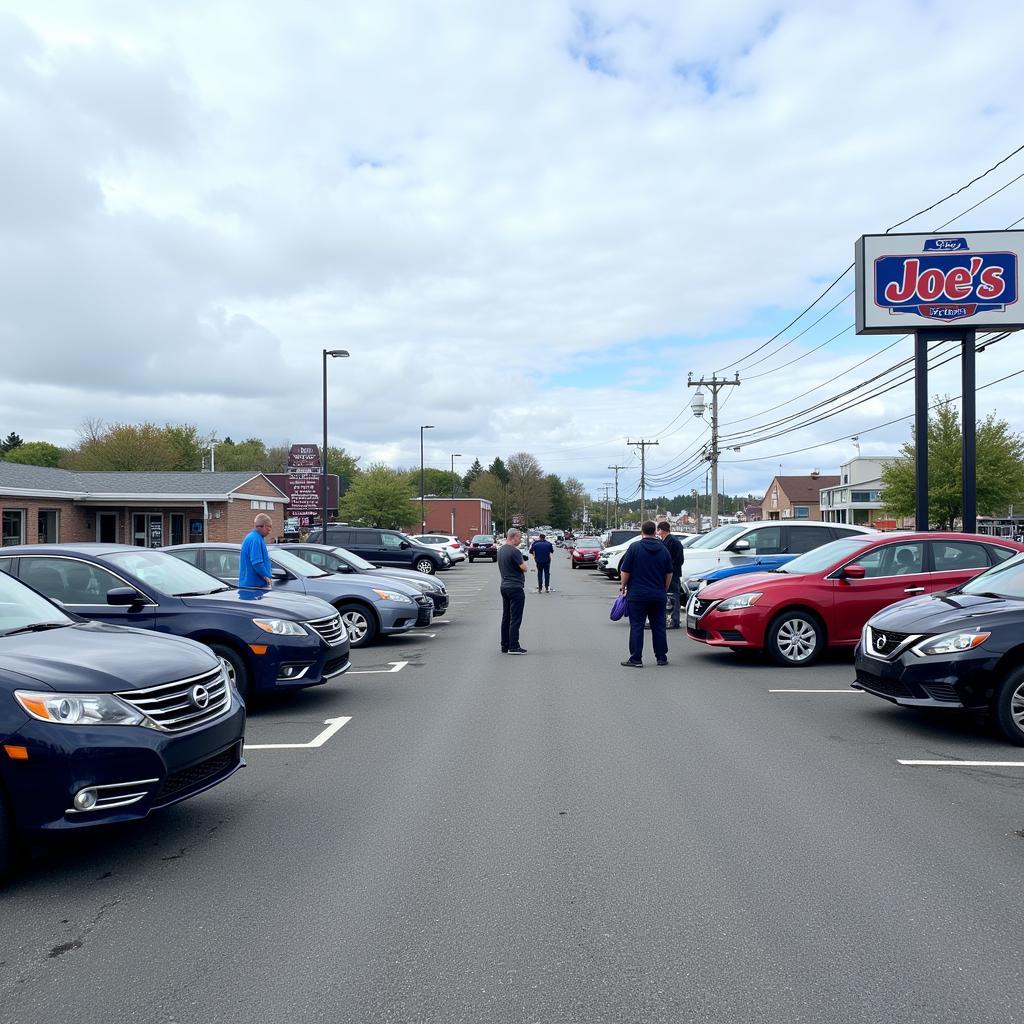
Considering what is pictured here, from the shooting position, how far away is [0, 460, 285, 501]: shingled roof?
3394cm

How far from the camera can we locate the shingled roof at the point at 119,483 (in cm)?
3394

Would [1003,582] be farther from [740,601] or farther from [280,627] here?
[280,627]

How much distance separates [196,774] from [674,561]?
1142 centimetres

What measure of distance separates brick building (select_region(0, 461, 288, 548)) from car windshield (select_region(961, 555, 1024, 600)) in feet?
96.3

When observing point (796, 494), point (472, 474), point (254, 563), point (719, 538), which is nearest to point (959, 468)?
point (719, 538)

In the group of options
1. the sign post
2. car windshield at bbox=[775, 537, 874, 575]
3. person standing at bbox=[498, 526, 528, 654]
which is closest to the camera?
car windshield at bbox=[775, 537, 874, 575]

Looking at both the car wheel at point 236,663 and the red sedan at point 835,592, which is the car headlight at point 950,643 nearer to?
the red sedan at point 835,592

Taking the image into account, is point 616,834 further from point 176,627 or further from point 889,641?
point 176,627

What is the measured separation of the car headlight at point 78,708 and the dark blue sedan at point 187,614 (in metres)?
3.70

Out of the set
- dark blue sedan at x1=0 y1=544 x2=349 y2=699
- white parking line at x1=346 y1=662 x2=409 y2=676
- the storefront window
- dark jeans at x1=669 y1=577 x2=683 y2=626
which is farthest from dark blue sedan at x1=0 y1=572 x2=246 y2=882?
the storefront window

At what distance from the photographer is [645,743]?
7238 mm

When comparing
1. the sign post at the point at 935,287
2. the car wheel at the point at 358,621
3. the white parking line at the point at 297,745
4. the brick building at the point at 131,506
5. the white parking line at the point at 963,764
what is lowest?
the white parking line at the point at 297,745

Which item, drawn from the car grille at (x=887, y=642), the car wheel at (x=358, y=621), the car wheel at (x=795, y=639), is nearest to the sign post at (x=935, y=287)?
the car wheel at (x=795, y=639)

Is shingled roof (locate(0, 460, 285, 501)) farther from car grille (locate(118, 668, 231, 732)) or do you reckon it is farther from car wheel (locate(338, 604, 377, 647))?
car grille (locate(118, 668, 231, 732))
